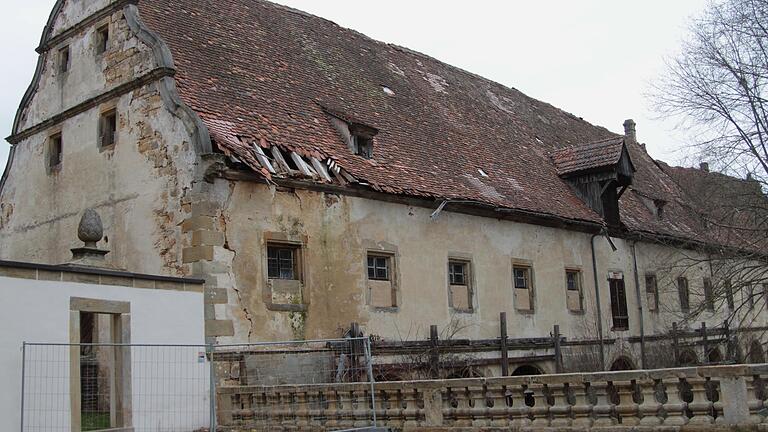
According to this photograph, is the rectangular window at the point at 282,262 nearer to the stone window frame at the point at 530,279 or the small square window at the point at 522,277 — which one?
the stone window frame at the point at 530,279

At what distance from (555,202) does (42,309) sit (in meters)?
15.3

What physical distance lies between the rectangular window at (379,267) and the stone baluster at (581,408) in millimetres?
8037

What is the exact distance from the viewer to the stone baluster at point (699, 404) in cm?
973

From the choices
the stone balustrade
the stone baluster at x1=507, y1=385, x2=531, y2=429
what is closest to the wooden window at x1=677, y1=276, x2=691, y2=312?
the stone balustrade

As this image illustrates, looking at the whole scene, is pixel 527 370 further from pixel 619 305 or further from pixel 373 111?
pixel 373 111

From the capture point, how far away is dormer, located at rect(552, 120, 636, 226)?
25.7 meters

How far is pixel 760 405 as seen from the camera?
375 inches

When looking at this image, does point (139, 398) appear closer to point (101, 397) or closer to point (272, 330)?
point (101, 397)

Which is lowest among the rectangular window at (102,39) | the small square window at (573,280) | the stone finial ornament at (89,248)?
the small square window at (573,280)

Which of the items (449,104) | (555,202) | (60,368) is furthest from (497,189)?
(60,368)

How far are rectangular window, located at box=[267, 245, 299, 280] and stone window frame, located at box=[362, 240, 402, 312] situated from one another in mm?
1721

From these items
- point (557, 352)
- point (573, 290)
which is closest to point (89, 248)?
point (557, 352)

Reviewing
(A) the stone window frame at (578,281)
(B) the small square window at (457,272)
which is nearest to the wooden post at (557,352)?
(A) the stone window frame at (578,281)

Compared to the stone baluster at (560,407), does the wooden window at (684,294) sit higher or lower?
higher
